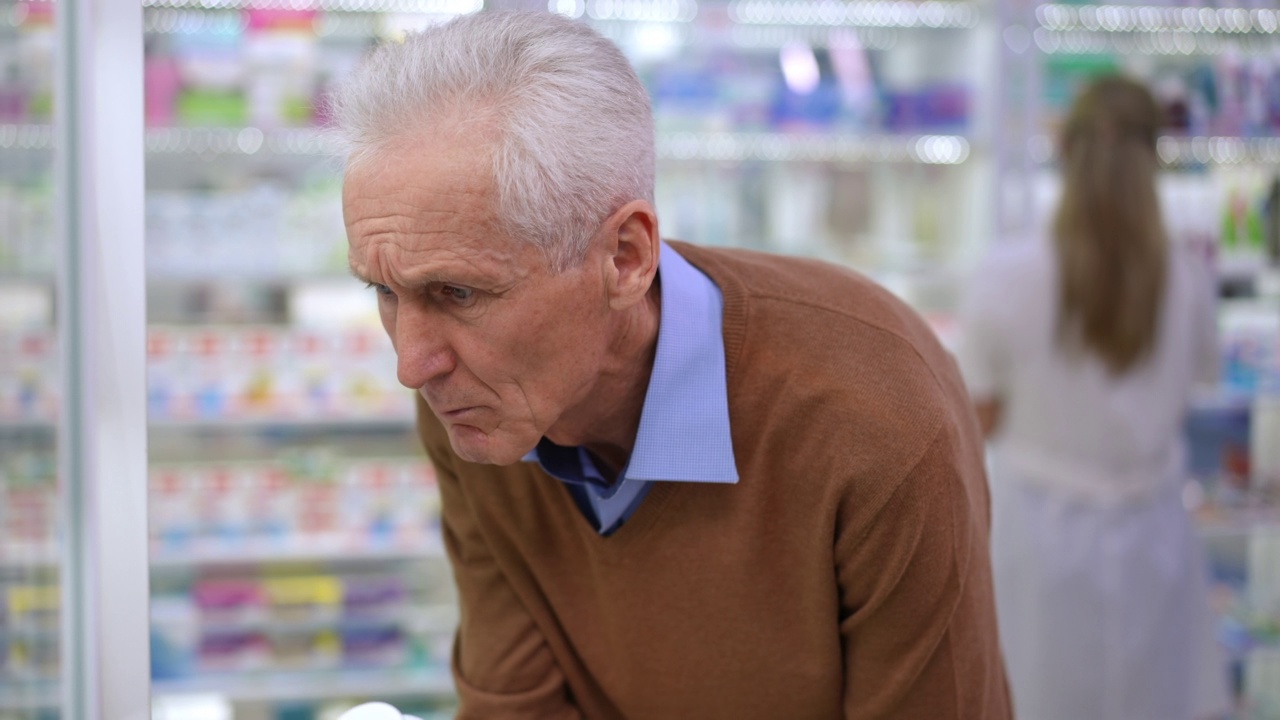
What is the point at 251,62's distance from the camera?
121 inches

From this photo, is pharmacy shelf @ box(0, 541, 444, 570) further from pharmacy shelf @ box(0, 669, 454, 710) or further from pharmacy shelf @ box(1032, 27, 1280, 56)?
pharmacy shelf @ box(1032, 27, 1280, 56)

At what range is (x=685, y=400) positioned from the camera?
1028 mm

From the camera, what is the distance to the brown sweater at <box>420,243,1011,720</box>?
39.2 inches

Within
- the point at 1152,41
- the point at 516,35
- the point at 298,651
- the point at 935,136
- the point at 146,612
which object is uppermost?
the point at 1152,41

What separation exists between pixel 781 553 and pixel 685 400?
0.16 meters

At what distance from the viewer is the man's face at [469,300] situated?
85cm

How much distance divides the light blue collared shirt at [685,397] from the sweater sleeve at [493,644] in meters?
0.21

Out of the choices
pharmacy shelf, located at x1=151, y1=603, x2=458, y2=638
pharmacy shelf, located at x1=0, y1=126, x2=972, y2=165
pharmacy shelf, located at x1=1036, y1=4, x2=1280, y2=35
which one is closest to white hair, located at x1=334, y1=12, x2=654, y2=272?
pharmacy shelf, located at x1=0, y1=126, x2=972, y2=165

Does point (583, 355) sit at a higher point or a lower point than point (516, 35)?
lower

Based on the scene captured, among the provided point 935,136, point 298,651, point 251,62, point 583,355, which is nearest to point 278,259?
point 251,62

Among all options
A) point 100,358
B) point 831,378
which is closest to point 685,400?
point 831,378

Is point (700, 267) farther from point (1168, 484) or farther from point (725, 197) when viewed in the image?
point (725, 197)

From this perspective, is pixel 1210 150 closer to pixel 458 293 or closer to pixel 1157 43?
pixel 1157 43

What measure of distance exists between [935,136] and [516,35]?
2603 mm
